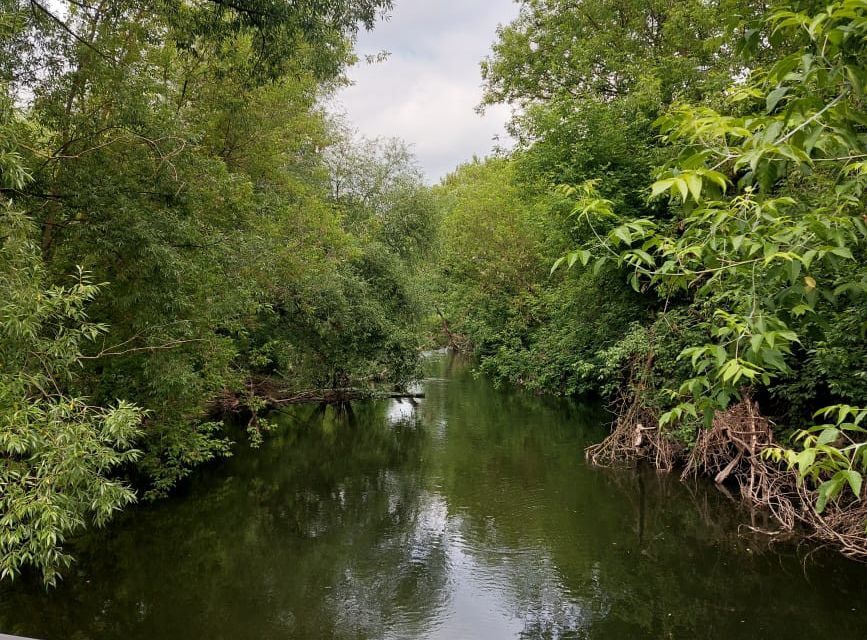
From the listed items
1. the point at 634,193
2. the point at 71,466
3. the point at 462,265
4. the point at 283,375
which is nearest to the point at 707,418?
the point at 71,466

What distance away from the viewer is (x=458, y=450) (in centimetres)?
1545

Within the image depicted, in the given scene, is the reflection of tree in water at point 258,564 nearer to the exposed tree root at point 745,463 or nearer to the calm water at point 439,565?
the calm water at point 439,565

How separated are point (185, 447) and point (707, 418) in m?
8.93

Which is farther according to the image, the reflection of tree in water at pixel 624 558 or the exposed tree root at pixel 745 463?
the exposed tree root at pixel 745 463

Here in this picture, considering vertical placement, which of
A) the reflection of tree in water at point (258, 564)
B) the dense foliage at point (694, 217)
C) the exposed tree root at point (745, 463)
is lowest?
the reflection of tree in water at point (258, 564)

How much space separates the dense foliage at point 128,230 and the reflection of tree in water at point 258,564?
0.99 m

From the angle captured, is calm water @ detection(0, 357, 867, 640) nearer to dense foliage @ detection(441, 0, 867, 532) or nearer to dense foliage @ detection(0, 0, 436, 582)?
dense foliage @ detection(0, 0, 436, 582)

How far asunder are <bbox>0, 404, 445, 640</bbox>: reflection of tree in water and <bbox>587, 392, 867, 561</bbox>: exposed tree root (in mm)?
5132

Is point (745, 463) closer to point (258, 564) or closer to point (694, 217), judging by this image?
point (258, 564)

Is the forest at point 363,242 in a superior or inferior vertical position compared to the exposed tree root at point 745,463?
superior

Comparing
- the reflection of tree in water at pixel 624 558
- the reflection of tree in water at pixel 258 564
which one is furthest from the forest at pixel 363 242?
the reflection of tree in water at pixel 624 558

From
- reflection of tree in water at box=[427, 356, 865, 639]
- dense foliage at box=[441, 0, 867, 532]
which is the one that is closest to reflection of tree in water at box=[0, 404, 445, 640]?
reflection of tree in water at box=[427, 356, 865, 639]

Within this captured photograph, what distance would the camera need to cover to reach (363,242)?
1877 cm

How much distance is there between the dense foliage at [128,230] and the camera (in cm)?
497
